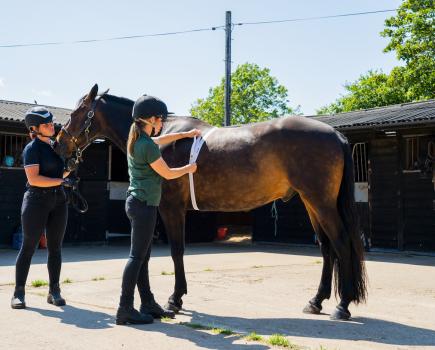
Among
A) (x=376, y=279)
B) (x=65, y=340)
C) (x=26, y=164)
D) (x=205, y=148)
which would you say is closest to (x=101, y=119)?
(x=26, y=164)

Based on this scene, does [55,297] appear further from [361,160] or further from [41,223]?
[361,160]

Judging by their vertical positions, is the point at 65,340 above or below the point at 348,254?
below

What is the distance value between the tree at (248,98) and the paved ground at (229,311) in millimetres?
31100

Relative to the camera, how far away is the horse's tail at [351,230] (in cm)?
383

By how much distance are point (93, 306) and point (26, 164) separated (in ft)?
4.80

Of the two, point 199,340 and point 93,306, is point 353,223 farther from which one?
point 93,306

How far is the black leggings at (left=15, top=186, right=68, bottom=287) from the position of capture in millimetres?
4207

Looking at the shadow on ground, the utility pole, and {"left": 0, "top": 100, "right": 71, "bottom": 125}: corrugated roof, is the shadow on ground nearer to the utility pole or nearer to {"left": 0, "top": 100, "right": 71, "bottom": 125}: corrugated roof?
{"left": 0, "top": 100, "right": 71, "bottom": 125}: corrugated roof

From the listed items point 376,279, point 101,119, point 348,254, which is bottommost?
point 376,279

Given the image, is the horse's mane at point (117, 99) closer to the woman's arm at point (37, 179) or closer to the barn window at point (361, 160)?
the woman's arm at point (37, 179)

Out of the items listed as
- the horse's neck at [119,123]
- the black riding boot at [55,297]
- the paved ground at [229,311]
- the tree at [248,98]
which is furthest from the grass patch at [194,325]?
the tree at [248,98]

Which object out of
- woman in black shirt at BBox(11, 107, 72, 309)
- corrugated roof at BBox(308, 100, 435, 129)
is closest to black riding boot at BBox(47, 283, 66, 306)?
woman in black shirt at BBox(11, 107, 72, 309)

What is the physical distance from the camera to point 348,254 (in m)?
3.83

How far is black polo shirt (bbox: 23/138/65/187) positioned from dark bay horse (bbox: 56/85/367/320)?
106 centimetres
